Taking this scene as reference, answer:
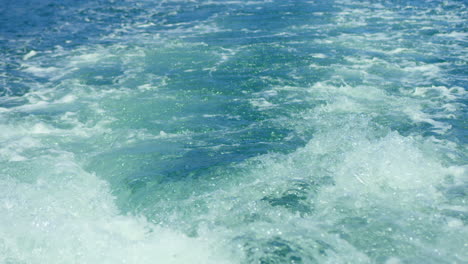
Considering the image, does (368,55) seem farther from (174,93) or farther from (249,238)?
(249,238)

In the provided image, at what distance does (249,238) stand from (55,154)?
16.5ft

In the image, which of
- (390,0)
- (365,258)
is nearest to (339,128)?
(365,258)

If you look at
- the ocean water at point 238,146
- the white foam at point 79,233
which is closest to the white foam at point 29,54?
the ocean water at point 238,146

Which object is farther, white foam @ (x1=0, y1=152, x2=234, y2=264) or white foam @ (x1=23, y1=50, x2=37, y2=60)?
white foam @ (x1=23, y1=50, x2=37, y2=60)

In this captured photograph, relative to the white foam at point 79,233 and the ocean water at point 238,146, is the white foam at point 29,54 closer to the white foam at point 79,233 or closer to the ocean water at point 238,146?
the ocean water at point 238,146

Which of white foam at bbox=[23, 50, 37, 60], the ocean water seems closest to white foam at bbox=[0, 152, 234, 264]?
the ocean water

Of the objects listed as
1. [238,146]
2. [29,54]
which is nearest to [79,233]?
[238,146]

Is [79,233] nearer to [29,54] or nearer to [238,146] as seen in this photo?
[238,146]

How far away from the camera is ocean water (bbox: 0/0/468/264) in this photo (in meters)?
5.58

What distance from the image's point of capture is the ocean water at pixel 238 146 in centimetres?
558

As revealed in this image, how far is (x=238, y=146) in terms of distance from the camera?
8336 millimetres

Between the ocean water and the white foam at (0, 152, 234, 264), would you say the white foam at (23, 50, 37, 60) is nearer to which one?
the ocean water

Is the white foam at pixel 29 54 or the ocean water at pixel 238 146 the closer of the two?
the ocean water at pixel 238 146

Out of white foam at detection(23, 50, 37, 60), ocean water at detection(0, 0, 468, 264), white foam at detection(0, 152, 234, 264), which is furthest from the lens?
white foam at detection(23, 50, 37, 60)
